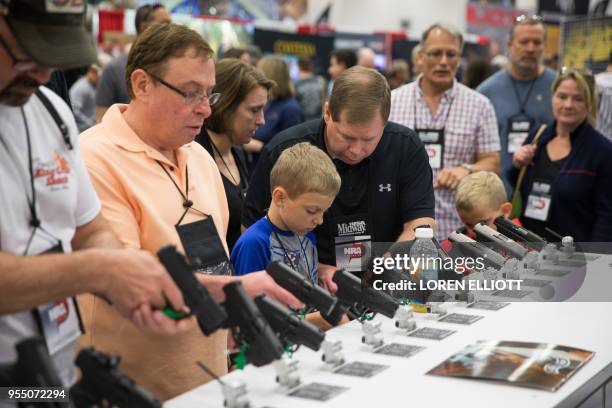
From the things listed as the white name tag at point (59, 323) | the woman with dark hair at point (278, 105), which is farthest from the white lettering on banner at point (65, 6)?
the woman with dark hair at point (278, 105)

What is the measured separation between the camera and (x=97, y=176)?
243 cm

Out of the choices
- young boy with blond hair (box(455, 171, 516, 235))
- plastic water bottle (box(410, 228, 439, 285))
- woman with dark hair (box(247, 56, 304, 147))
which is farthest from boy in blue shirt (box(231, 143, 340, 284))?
woman with dark hair (box(247, 56, 304, 147))

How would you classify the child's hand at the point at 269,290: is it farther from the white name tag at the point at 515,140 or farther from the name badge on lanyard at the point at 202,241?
the white name tag at the point at 515,140

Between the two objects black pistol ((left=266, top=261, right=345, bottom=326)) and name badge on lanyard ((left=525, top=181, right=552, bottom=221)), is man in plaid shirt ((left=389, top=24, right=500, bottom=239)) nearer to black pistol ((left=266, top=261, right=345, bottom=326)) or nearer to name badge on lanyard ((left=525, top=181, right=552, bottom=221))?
name badge on lanyard ((left=525, top=181, right=552, bottom=221))

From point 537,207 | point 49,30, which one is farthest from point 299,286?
point 537,207

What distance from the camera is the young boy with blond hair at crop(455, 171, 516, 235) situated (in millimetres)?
3969

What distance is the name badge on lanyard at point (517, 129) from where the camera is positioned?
575cm

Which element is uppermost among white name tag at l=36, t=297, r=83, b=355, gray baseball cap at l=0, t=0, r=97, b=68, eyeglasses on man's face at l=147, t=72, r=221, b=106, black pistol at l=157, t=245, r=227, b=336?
gray baseball cap at l=0, t=0, r=97, b=68

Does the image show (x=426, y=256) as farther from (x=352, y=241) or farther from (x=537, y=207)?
(x=537, y=207)

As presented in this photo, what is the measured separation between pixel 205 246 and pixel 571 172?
2954mm

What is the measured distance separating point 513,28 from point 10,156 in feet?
16.2

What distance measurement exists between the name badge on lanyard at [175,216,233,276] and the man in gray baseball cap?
45cm

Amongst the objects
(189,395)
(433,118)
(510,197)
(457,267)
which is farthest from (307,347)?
(510,197)

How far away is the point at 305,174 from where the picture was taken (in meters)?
2.91
